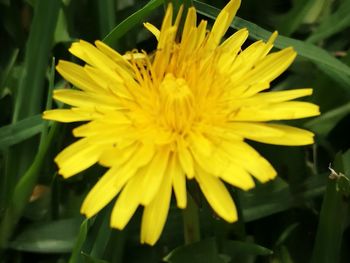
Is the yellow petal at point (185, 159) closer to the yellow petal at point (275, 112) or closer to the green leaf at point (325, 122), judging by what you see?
the yellow petal at point (275, 112)

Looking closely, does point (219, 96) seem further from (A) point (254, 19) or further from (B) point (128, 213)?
(A) point (254, 19)

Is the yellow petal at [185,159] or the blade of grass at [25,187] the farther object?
the blade of grass at [25,187]

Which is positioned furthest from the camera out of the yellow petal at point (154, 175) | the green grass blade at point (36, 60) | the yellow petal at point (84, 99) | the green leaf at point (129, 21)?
the green grass blade at point (36, 60)

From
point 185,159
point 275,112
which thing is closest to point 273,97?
point 275,112

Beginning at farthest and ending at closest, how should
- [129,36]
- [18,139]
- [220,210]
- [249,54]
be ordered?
[129,36]
[18,139]
[249,54]
[220,210]

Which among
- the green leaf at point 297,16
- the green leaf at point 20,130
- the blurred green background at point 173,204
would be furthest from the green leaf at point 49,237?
the green leaf at point 297,16

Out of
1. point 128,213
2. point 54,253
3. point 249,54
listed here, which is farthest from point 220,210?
point 54,253
